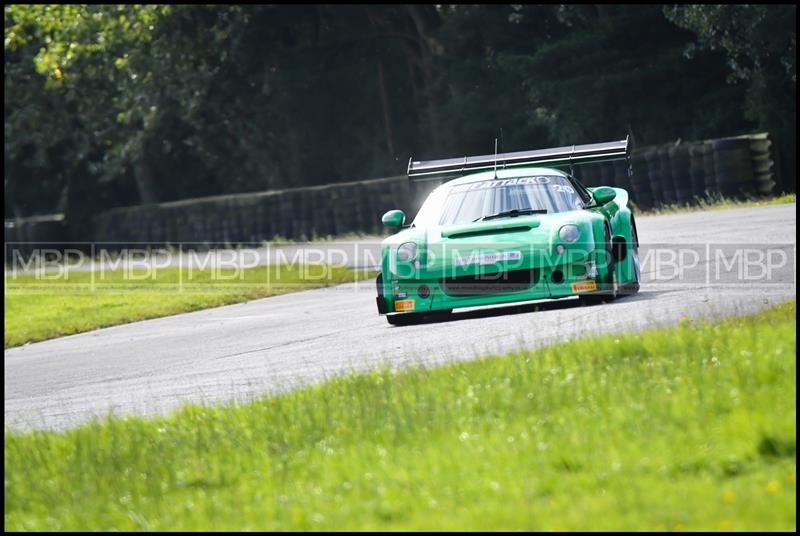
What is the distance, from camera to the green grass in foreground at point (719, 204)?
24.6 m

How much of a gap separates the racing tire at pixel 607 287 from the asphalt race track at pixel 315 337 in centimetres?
12

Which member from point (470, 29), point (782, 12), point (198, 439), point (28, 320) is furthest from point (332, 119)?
point (198, 439)

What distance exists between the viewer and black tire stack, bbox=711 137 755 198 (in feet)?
88.8

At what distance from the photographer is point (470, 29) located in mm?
42000

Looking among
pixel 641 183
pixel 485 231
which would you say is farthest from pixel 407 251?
pixel 641 183

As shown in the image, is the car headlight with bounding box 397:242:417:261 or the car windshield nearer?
the car headlight with bounding box 397:242:417:261

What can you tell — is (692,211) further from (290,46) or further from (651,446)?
(290,46)

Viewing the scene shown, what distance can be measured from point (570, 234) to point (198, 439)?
16.1 feet

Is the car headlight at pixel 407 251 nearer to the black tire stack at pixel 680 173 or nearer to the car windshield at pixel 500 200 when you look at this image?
the car windshield at pixel 500 200

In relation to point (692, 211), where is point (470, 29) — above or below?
above

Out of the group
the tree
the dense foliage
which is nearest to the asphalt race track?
the tree

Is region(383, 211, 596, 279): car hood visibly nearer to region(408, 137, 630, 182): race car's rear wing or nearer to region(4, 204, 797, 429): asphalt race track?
region(4, 204, 797, 429): asphalt race track

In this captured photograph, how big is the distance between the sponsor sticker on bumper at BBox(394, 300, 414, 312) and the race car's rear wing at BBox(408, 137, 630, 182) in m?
1.82

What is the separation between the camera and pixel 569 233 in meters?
12.3
